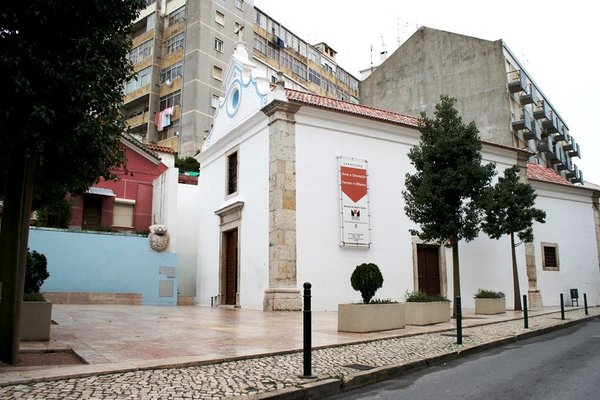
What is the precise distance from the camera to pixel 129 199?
2283 cm

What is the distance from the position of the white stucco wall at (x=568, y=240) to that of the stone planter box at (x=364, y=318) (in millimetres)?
14717

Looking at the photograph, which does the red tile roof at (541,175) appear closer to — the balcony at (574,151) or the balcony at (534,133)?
the balcony at (534,133)

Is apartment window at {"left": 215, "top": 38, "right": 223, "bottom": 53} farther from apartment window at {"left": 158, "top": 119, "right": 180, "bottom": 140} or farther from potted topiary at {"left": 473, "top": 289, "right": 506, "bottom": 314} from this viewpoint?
potted topiary at {"left": 473, "top": 289, "right": 506, "bottom": 314}

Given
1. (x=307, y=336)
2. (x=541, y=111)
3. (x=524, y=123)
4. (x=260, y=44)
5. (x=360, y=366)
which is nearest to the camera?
(x=307, y=336)

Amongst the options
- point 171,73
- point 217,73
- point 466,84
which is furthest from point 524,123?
point 171,73

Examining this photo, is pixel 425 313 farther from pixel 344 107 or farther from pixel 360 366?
pixel 344 107

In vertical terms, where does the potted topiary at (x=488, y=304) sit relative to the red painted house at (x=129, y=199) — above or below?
below

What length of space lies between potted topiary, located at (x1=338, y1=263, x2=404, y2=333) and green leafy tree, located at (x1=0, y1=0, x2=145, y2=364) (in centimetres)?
520

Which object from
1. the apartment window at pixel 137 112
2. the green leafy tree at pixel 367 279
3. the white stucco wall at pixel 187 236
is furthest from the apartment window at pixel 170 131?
the green leafy tree at pixel 367 279

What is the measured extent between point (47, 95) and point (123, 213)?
18.5 metres

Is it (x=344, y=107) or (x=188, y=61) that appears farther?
(x=188, y=61)

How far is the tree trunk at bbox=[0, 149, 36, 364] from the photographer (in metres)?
5.24

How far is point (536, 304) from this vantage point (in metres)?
20.4

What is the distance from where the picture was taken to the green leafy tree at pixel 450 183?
1319 centimetres
